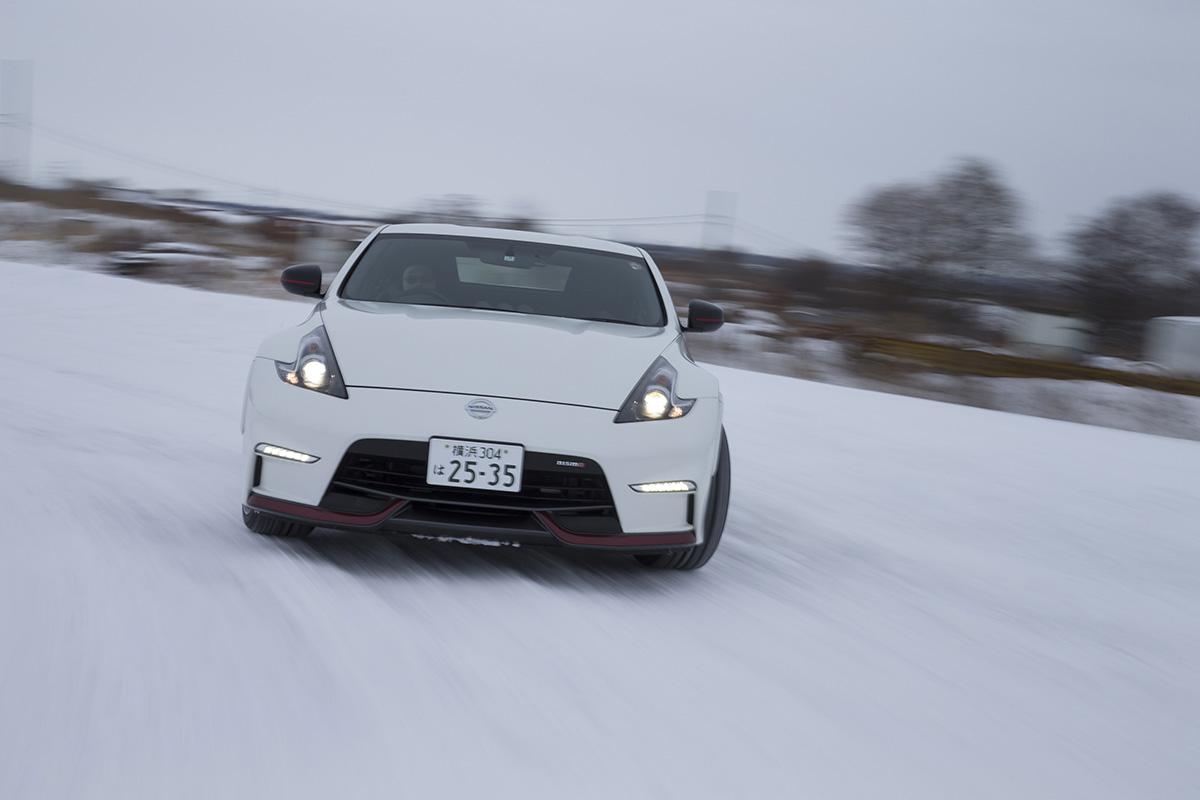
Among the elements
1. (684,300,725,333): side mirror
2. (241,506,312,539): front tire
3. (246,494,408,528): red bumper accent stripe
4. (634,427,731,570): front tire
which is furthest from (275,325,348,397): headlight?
(684,300,725,333): side mirror

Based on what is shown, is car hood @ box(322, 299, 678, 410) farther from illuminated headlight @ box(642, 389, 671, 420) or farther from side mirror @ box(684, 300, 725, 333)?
side mirror @ box(684, 300, 725, 333)

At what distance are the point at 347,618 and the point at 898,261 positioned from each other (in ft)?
97.2

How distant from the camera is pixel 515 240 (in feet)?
17.1

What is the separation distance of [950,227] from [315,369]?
108ft

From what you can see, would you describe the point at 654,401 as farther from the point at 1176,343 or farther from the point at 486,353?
the point at 1176,343

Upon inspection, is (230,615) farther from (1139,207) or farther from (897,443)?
(1139,207)

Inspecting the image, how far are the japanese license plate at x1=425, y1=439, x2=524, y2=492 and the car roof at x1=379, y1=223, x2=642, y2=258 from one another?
6.25ft

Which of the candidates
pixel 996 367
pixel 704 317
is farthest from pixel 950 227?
pixel 704 317

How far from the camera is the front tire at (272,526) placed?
3840 millimetres

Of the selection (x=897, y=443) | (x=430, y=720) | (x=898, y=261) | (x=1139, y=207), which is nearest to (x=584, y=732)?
(x=430, y=720)

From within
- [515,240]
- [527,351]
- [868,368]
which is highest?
[515,240]

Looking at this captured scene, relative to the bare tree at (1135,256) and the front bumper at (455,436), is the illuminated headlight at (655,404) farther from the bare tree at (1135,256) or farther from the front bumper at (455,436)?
the bare tree at (1135,256)

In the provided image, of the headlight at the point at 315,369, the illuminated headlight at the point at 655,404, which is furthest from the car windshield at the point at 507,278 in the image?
the illuminated headlight at the point at 655,404

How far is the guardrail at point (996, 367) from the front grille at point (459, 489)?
11.6 m
